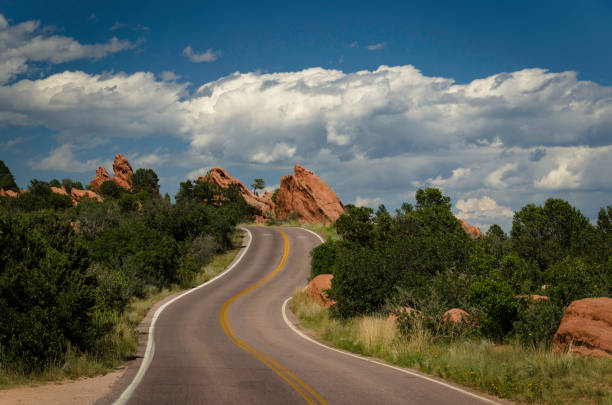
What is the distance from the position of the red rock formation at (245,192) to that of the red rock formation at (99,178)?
27.1 meters

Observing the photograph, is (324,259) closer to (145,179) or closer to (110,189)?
(110,189)

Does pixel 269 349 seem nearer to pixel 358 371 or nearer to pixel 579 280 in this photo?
pixel 358 371

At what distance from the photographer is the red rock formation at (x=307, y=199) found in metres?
77.6

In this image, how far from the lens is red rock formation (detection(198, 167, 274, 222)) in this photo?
9450cm

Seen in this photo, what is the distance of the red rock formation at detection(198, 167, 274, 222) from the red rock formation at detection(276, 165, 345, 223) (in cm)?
968

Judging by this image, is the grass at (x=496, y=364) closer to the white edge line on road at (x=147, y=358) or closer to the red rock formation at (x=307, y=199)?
the white edge line on road at (x=147, y=358)

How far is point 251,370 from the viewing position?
1112 cm

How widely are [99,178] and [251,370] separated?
111m

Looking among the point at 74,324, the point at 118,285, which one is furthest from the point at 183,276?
the point at 74,324

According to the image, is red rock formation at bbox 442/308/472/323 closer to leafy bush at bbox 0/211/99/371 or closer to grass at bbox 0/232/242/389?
grass at bbox 0/232/242/389

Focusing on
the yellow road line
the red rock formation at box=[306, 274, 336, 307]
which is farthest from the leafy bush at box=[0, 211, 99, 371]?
the red rock formation at box=[306, 274, 336, 307]

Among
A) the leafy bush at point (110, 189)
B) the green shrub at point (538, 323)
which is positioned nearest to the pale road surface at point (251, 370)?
the green shrub at point (538, 323)

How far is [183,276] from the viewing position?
33.2 metres

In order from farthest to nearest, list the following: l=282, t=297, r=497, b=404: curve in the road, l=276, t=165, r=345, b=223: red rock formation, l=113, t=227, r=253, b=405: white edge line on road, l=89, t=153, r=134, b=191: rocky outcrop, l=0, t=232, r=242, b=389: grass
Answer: l=89, t=153, r=134, b=191: rocky outcrop, l=276, t=165, r=345, b=223: red rock formation, l=0, t=232, r=242, b=389: grass, l=282, t=297, r=497, b=404: curve in the road, l=113, t=227, r=253, b=405: white edge line on road
